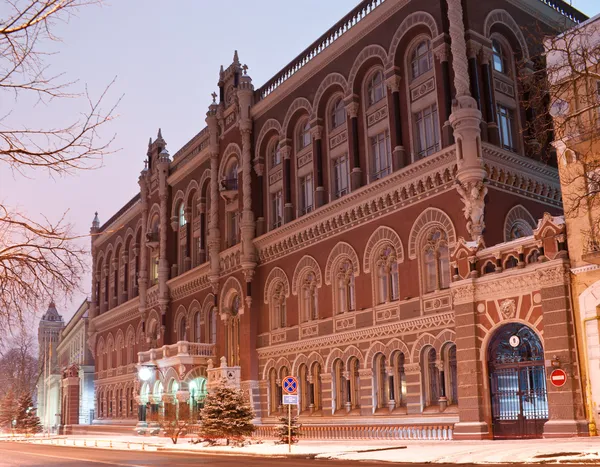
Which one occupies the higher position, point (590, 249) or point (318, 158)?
point (318, 158)

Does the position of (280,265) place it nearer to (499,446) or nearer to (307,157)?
(307,157)

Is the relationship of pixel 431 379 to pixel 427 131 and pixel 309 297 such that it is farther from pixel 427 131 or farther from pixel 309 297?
pixel 427 131

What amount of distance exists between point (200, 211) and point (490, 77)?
2595 cm

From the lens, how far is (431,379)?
106 feet

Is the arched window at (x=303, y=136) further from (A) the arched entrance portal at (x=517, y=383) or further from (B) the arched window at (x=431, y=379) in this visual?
(A) the arched entrance portal at (x=517, y=383)

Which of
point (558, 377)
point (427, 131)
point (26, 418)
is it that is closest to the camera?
point (558, 377)

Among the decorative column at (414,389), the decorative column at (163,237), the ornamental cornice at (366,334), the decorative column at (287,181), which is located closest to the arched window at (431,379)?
the decorative column at (414,389)

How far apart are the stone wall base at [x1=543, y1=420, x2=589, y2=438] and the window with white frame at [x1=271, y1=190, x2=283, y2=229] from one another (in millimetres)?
24143

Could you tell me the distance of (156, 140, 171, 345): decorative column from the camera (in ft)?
189

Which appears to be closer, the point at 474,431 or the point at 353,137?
the point at 474,431

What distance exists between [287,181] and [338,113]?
5.55 metres

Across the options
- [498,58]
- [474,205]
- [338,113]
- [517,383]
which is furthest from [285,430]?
[498,58]

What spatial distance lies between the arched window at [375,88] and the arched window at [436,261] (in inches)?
329

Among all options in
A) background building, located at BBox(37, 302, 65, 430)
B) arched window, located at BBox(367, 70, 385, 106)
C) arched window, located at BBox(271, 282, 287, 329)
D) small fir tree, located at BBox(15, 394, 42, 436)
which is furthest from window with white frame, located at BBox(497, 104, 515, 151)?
background building, located at BBox(37, 302, 65, 430)
